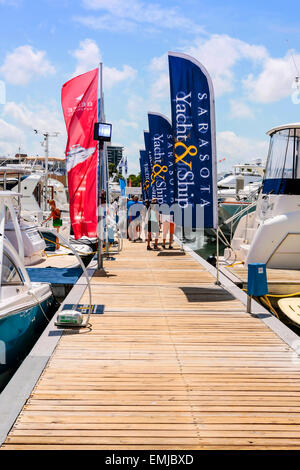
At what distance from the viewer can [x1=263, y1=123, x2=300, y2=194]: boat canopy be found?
1166cm

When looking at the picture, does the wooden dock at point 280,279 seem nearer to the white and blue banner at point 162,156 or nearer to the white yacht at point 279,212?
the white yacht at point 279,212

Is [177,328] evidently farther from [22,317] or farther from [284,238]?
[284,238]

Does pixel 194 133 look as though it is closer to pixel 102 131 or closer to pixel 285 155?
pixel 102 131

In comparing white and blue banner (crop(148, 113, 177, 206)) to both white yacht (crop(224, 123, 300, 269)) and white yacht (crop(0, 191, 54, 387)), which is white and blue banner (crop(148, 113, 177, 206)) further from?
white yacht (crop(0, 191, 54, 387))

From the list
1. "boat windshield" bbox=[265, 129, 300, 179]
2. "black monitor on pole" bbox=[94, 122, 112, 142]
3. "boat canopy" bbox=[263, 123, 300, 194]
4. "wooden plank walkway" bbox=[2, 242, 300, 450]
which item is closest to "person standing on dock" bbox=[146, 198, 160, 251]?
"boat canopy" bbox=[263, 123, 300, 194]

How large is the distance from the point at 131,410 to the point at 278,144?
997 cm

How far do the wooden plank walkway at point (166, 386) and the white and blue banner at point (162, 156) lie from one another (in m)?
10.5

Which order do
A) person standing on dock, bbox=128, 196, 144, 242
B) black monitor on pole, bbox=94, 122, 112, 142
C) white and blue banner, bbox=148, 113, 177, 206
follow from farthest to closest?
person standing on dock, bbox=128, 196, 144, 242 → white and blue banner, bbox=148, 113, 177, 206 → black monitor on pole, bbox=94, 122, 112, 142

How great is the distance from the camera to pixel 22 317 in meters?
→ 6.38

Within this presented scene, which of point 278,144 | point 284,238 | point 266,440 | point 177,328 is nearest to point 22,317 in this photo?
point 177,328

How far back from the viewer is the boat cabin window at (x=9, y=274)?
6.21 meters

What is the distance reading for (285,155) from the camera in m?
12.1

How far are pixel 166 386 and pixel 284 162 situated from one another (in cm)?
886

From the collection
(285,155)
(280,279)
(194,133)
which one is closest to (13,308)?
(194,133)
